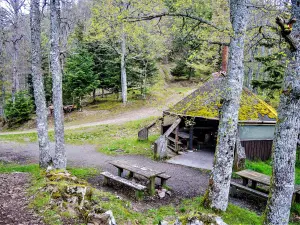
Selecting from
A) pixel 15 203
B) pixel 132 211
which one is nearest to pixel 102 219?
pixel 132 211

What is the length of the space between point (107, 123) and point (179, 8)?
528 inches

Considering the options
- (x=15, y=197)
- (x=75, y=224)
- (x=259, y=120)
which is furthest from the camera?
(x=259, y=120)

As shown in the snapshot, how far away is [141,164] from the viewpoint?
10.2 m

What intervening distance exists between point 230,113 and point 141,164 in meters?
5.74

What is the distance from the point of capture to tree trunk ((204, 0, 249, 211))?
525cm

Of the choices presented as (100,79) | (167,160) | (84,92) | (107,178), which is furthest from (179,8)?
(100,79)

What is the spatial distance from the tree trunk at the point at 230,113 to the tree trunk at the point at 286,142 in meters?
1.28

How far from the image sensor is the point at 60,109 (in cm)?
805

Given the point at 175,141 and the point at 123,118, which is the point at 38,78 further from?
the point at 123,118

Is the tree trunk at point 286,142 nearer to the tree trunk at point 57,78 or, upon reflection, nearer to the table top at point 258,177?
the table top at point 258,177

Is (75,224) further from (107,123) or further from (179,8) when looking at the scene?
(107,123)

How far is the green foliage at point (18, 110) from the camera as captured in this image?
20422 mm

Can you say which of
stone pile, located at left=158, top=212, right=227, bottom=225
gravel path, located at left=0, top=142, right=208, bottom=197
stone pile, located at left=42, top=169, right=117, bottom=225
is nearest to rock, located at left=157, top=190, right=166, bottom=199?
gravel path, located at left=0, top=142, right=208, bottom=197

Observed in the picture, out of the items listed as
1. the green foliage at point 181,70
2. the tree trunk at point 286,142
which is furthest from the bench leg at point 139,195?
the green foliage at point 181,70
